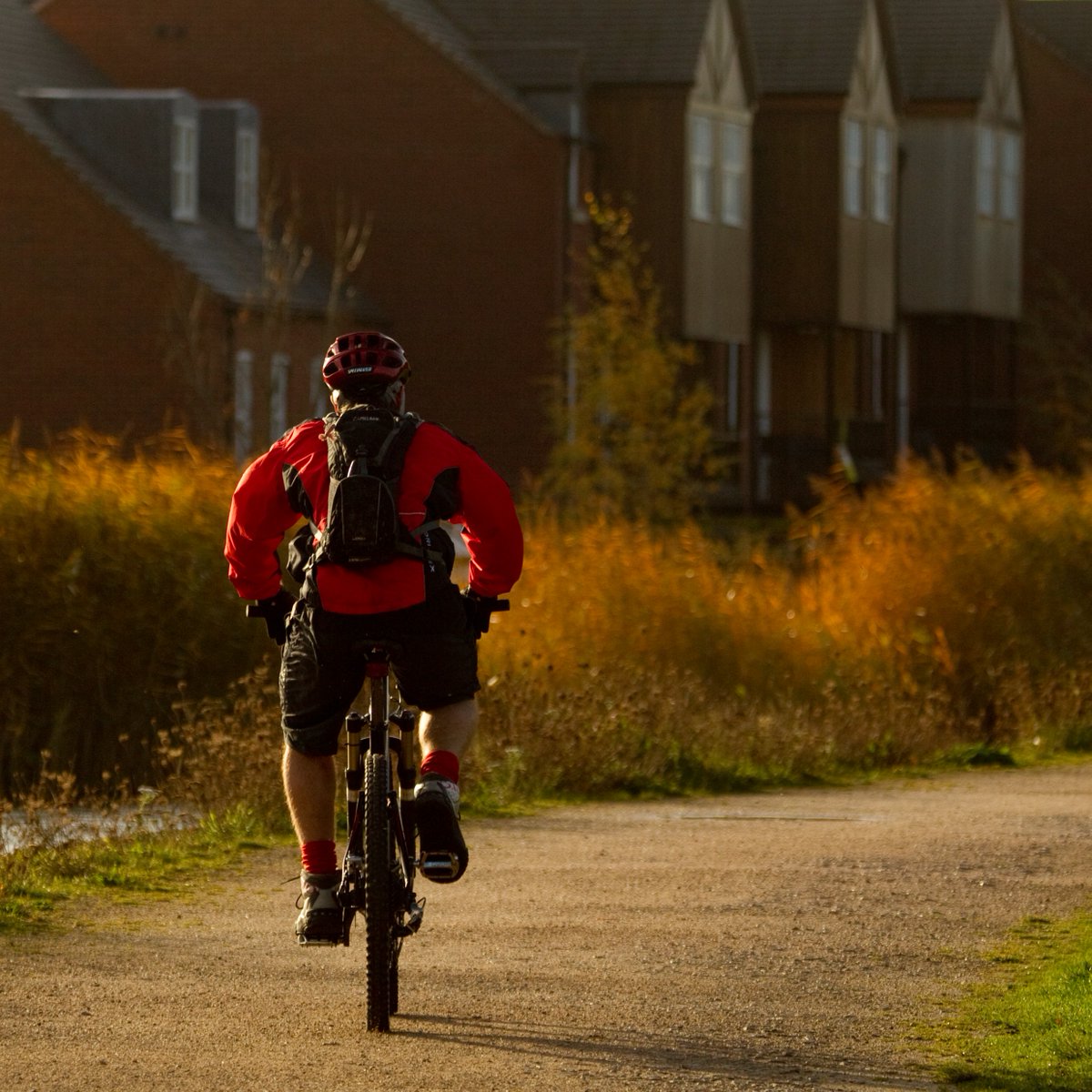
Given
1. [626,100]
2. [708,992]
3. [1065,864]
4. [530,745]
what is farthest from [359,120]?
[708,992]

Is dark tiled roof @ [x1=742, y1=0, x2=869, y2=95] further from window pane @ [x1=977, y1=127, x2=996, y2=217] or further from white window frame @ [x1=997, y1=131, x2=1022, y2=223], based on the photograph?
white window frame @ [x1=997, y1=131, x2=1022, y2=223]

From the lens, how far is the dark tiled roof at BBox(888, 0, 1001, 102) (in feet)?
154

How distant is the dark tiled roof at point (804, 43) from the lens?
42562 mm

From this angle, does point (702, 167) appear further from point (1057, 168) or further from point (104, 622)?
point (104, 622)

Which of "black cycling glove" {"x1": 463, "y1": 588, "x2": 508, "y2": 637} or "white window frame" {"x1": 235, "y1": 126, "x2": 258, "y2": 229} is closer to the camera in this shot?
"black cycling glove" {"x1": 463, "y1": 588, "x2": 508, "y2": 637}

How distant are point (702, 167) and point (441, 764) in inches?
1296

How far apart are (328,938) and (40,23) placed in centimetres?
3359

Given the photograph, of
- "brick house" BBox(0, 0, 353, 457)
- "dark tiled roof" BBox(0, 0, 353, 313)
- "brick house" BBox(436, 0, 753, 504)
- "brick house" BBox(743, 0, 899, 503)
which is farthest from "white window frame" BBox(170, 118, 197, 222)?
"brick house" BBox(743, 0, 899, 503)

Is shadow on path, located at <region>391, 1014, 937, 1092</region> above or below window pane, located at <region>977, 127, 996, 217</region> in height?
below

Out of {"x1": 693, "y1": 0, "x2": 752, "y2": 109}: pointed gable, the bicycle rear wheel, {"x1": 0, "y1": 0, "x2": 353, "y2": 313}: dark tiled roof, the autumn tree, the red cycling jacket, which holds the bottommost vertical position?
the bicycle rear wheel

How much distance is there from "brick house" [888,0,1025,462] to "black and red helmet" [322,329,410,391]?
40110mm

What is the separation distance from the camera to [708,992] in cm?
812

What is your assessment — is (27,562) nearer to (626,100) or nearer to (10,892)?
(10,892)

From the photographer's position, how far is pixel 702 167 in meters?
39.7
